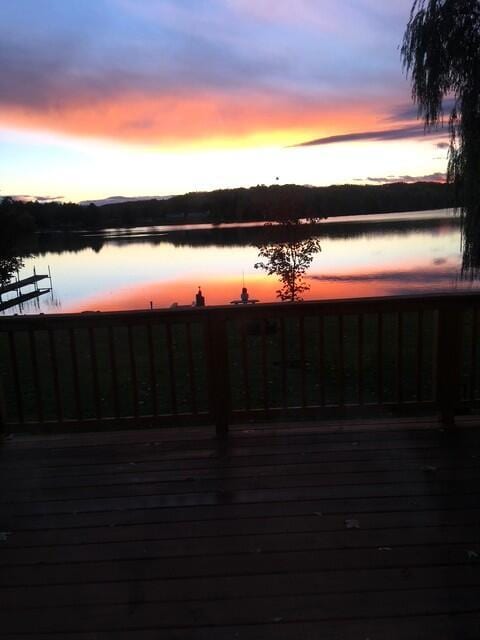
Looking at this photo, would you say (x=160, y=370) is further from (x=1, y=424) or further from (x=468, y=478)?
(x=468, y=478)

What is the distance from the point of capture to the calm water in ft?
69.8

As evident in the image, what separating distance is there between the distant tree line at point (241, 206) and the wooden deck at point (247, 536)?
5.69m

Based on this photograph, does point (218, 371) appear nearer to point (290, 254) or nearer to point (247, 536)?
point (247, 536)

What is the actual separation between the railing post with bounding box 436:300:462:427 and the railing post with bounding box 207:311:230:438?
4.64ft

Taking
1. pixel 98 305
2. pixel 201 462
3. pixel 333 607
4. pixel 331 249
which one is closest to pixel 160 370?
pixel 201 462

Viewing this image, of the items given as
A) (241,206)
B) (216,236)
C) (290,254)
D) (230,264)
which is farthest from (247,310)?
(216,236)

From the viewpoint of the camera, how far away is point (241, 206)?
19.6 metres

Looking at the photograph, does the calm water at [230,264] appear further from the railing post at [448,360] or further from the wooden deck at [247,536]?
the wooden deck at [247,536]

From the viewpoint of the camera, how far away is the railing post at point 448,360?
3178 mm

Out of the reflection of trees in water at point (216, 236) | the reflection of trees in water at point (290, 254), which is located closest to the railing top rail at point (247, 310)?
the reflection of trees in water at point (290, 254)

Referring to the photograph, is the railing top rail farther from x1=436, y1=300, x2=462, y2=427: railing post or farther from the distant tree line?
the distant tree line

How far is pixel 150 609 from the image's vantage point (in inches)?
69.4

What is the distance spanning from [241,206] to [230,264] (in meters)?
12.5

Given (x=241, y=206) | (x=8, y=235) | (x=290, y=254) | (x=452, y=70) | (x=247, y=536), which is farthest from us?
(x=241, y=206)
